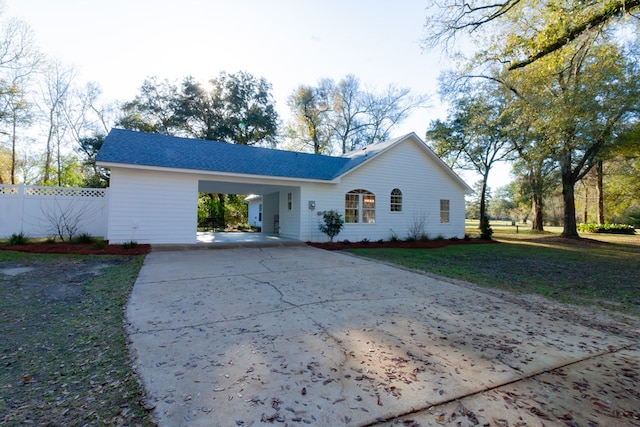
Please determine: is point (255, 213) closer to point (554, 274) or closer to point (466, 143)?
point (554, 274)

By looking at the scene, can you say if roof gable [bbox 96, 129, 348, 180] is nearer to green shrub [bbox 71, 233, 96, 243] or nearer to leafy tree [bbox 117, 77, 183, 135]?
green shrub [bbox 71, 233, 96, 243]

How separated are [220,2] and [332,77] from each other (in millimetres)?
21979

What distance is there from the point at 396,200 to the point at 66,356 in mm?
13562

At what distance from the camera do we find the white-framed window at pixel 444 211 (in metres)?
16.1

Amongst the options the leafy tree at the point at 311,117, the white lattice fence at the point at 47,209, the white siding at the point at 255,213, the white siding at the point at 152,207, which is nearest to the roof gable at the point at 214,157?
the white siding at the point at 152,207

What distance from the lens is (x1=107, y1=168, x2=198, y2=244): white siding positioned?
9844mm

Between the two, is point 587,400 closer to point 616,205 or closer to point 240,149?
point 240,149

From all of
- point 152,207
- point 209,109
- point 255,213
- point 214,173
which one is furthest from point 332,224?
point 209,109

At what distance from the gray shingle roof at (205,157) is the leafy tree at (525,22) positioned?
225 inches

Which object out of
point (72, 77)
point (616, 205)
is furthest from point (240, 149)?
point (616, 205)

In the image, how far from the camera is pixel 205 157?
38.8 feet

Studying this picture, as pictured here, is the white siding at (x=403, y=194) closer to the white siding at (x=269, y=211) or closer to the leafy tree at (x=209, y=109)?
the white siding at (x=269, y=211)

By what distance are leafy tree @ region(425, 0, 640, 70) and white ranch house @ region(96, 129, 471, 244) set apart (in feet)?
17.3

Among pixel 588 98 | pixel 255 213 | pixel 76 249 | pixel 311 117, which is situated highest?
pixel 311 117
